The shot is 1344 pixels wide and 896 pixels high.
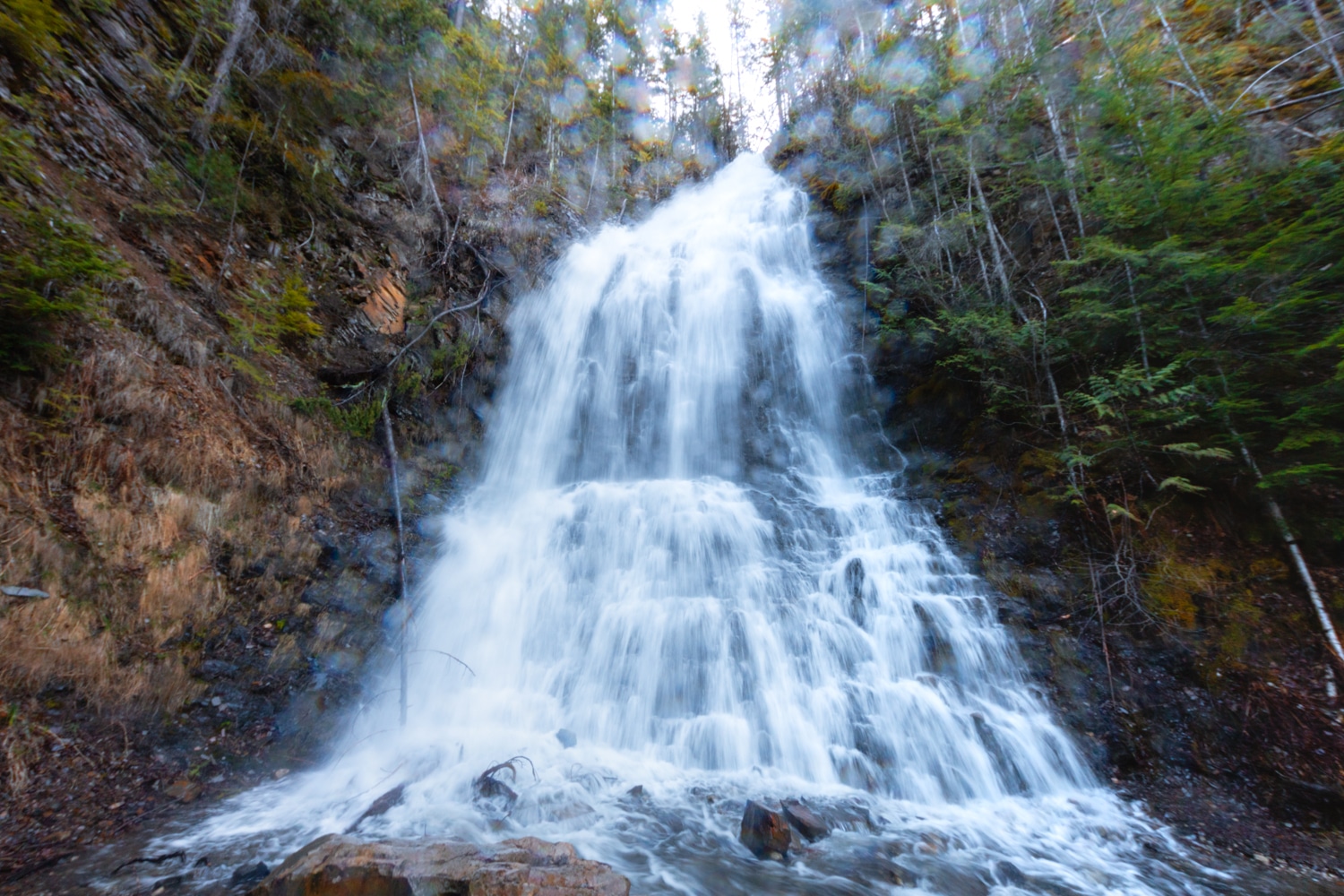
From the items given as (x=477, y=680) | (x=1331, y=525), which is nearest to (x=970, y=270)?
(x=1331, y=525)

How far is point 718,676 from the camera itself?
5.82 m

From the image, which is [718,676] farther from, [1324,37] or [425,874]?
[1324,37]

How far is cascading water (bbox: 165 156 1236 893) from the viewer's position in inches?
158

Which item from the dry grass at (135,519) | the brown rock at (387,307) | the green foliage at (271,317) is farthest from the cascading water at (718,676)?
the green foliage at (271,317)

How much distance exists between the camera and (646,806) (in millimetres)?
4469

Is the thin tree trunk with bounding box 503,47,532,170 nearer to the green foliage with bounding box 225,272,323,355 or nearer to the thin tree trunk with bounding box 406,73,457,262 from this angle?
the thin tree trunk with bounding box 406,73,457,262

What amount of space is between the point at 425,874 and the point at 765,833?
2453mm

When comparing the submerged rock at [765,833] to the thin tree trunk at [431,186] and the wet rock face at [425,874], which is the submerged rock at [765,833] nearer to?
the wet rock face at [425,874]

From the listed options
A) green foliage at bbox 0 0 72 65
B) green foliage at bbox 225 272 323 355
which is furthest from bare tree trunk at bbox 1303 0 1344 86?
green foliage at bbox 0 0 72 65

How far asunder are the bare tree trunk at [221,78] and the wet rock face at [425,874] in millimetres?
8403

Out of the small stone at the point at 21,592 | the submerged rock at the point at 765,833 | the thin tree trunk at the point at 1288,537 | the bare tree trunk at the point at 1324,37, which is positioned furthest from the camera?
the bare tree trunk at the point at 1324,37

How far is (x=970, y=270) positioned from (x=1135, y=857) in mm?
8010

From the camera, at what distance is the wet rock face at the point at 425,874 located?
2670mm

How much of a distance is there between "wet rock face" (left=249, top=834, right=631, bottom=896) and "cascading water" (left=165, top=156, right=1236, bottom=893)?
3.33 ft
